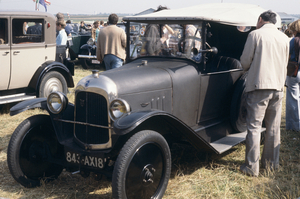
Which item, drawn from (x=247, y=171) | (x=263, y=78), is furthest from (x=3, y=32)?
(x=247, y=171)

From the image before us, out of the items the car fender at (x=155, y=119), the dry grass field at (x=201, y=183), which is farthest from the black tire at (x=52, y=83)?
the car fender at (x=155, y=119)

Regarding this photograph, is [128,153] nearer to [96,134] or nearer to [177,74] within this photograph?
[96,134]

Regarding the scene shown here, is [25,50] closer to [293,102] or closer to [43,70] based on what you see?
[43,70]

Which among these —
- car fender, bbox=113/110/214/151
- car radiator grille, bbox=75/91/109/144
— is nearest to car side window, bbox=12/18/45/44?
car radiator grille, bbox=75/91/109/144

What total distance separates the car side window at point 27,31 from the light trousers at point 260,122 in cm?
455

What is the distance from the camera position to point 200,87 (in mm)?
3822

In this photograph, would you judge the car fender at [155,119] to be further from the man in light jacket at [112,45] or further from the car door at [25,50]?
the car door at [25,50]

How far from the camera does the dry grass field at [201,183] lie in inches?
129

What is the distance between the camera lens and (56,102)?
11.3 ft

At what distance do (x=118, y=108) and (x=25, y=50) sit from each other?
3987 millimetres

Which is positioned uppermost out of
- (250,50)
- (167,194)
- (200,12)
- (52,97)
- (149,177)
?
(200,12)

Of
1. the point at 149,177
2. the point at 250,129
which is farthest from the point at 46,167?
the point at 250,129

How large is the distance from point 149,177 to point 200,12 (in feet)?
7.36

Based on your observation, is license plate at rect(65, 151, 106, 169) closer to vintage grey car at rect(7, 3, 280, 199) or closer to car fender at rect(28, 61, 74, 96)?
vintage grey car at rect(7, 3, 280, 199)
